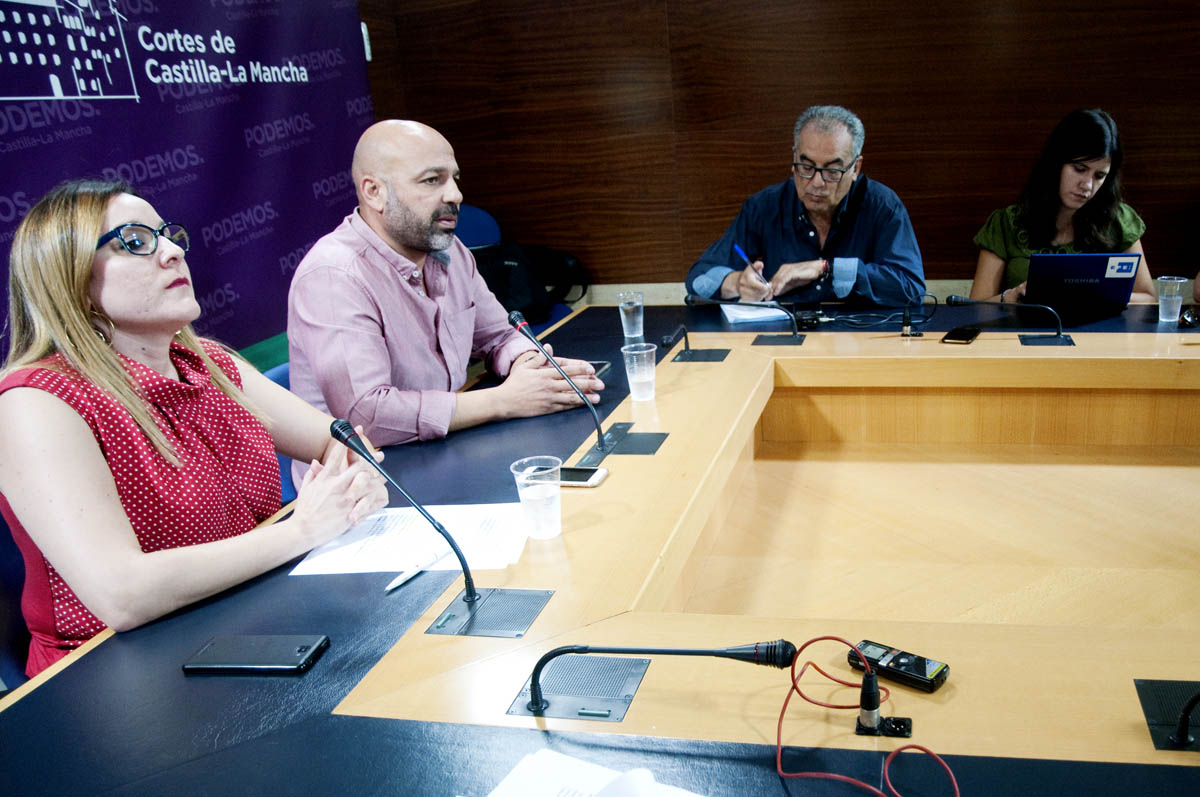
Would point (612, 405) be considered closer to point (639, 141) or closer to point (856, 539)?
point (856, 539)

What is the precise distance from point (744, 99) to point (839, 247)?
134 centimetres

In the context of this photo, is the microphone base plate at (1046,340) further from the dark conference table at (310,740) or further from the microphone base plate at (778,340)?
the dark conference table at (310,740)

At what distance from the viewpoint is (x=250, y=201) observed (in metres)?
3.13

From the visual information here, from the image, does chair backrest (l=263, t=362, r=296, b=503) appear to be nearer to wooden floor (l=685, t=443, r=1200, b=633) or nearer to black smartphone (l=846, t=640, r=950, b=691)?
wooden floor (l=685, t=443, r=1200, b=633)

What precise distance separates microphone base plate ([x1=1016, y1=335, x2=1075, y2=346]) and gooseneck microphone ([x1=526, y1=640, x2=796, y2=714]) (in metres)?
1.63

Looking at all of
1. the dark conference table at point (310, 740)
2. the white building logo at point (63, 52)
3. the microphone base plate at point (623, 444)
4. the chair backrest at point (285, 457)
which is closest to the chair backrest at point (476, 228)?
the white building logo at point (63, 52)

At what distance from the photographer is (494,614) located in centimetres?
118

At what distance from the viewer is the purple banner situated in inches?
92.7

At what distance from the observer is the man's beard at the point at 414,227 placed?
2.21 meters

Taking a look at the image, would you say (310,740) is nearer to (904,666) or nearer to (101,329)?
(904,666)

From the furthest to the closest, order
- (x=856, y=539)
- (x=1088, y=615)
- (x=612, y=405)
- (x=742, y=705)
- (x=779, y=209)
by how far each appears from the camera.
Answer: (x=779, y=209), (x=612, y=405), (x=856, y=539), (x=1088, y=615), (x=742, y=705)

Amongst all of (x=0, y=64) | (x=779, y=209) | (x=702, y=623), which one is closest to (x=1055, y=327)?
(x=779, y=209)

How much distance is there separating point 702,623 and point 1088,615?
0.81 m

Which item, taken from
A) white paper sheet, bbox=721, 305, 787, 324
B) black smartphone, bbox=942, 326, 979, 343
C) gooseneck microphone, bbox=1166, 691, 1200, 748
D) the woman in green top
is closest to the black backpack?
white paper sheet, bbox=721, 305, 787, 324
